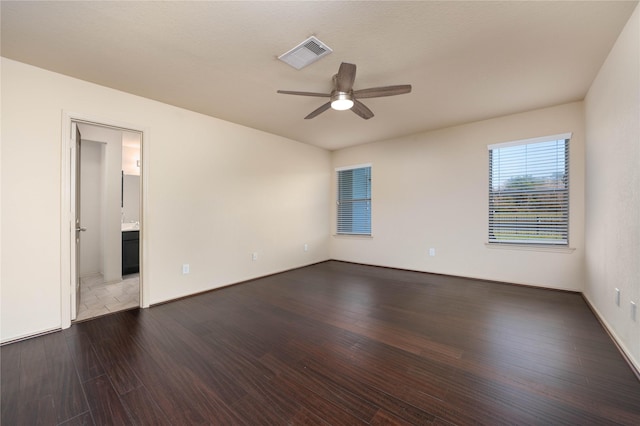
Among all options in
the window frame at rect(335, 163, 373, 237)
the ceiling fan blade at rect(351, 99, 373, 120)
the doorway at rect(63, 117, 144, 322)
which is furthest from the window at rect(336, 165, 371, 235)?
the doorway at rect(63, 117, 144, 322)

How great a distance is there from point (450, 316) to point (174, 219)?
358cm

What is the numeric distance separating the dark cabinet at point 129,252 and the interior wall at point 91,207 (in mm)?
414

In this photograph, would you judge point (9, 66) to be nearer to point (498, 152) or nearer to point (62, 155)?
point (62, 155)

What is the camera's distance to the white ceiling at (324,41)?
182cm

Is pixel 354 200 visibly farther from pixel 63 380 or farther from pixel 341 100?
pixel 63 380

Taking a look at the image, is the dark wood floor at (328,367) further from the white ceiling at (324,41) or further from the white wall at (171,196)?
the white ceiling at (324,41)

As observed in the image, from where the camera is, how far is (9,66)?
7.68ft

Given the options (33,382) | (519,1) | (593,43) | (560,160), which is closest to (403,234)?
(560,160)

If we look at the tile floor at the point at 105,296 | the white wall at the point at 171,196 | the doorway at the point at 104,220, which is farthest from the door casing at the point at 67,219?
the doorway at the point at 104,220

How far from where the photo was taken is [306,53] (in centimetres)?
225

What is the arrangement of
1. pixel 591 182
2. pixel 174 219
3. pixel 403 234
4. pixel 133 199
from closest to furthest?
pixel 591 182, pixel 174 219, pixel 403 234, pixel 133 199

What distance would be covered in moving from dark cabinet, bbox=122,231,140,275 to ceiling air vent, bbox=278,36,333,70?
4383 mm

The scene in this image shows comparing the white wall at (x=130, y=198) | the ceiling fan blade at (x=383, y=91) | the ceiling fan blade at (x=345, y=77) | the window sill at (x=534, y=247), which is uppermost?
→ the ceiling fan blade at (x=345, y=77)

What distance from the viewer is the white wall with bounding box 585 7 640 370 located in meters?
1.88
